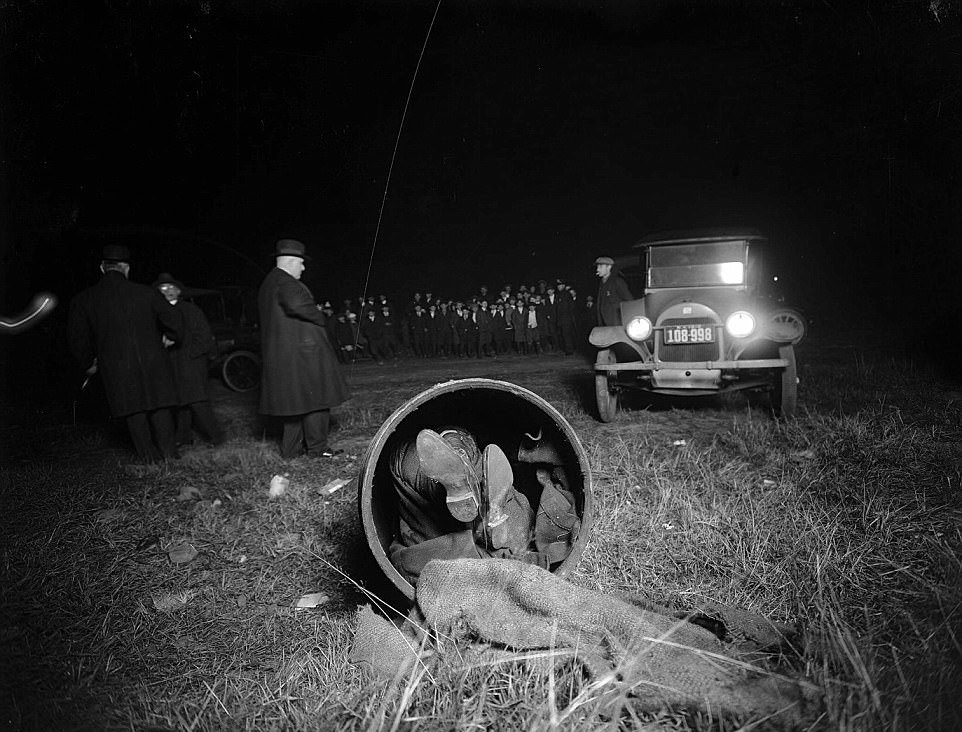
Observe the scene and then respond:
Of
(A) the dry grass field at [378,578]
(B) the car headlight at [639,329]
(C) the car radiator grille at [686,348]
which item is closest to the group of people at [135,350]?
(A) the dry grass field at [378,578]

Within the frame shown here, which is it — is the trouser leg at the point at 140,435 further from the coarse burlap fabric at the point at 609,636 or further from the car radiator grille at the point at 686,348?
the car radiator grille at the point at 686,348

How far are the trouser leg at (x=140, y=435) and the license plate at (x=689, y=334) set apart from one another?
4931 mm

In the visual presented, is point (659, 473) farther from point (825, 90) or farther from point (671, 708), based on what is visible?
point (825, 90)

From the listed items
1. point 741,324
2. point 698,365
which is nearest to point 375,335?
point 698,365

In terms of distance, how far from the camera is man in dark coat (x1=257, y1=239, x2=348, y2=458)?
413 cm

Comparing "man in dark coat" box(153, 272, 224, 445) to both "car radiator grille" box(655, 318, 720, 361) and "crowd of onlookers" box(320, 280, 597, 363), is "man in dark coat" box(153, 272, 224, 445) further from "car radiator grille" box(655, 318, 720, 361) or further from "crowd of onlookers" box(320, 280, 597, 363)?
"crowd of onlookers" box(320, 280, 597, 363)

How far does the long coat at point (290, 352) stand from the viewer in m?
4.14

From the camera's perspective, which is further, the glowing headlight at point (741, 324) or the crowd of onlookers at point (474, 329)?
the crowd of onlookers at point (474, 329)

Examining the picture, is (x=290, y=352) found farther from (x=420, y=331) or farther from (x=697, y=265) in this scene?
(x=420, y=331)

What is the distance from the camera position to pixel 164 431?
14.6 ft

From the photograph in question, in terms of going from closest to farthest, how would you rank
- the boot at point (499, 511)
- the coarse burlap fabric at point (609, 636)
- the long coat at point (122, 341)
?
the coarse burlap fabric at point (609, 636), the boot at point (499, 511), the long coat at point (122, 341)

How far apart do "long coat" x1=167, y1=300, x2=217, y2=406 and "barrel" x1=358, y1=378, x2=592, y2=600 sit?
121 inches

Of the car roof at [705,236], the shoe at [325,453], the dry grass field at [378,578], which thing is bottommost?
the dry grass field at [378,578]

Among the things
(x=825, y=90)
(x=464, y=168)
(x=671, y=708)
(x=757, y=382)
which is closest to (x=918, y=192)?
(x=825, y=90)
